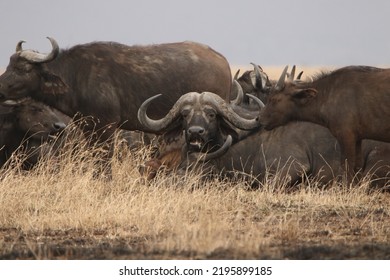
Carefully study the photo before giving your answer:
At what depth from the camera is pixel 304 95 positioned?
12609 mm

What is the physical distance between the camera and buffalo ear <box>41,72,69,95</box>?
14.0 m

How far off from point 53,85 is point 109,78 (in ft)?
2.45

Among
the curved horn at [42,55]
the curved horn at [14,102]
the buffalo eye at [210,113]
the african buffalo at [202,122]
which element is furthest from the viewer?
the curved horn at [42,55]

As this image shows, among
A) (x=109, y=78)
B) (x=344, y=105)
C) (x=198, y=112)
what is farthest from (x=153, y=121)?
(x=344, y=105)

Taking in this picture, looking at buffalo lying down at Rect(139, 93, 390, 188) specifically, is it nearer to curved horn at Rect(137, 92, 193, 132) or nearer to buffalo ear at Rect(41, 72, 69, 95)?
curved horn at Rect(137, 92, 193, 132)

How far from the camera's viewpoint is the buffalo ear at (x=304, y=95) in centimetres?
1253

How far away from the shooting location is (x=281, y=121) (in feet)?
41.5

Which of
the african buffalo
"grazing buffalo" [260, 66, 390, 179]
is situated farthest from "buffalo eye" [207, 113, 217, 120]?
"grazing buffalo" [260, 66, 390, 179]

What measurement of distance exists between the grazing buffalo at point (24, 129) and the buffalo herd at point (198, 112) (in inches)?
0.5

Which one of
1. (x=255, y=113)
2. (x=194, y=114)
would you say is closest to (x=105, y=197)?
(x=194, y=114)

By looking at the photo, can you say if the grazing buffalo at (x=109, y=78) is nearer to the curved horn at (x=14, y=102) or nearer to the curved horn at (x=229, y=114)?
the curved horn at (x=14, y=102)

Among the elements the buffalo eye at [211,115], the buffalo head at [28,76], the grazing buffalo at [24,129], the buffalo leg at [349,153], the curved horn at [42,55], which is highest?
the curved horn at [42,55]

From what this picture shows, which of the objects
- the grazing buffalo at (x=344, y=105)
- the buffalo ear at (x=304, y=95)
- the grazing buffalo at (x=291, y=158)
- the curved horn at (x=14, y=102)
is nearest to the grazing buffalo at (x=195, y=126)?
the grazing buffalo at (x=291, y=158)

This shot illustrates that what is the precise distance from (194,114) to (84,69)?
2100 millimetres
